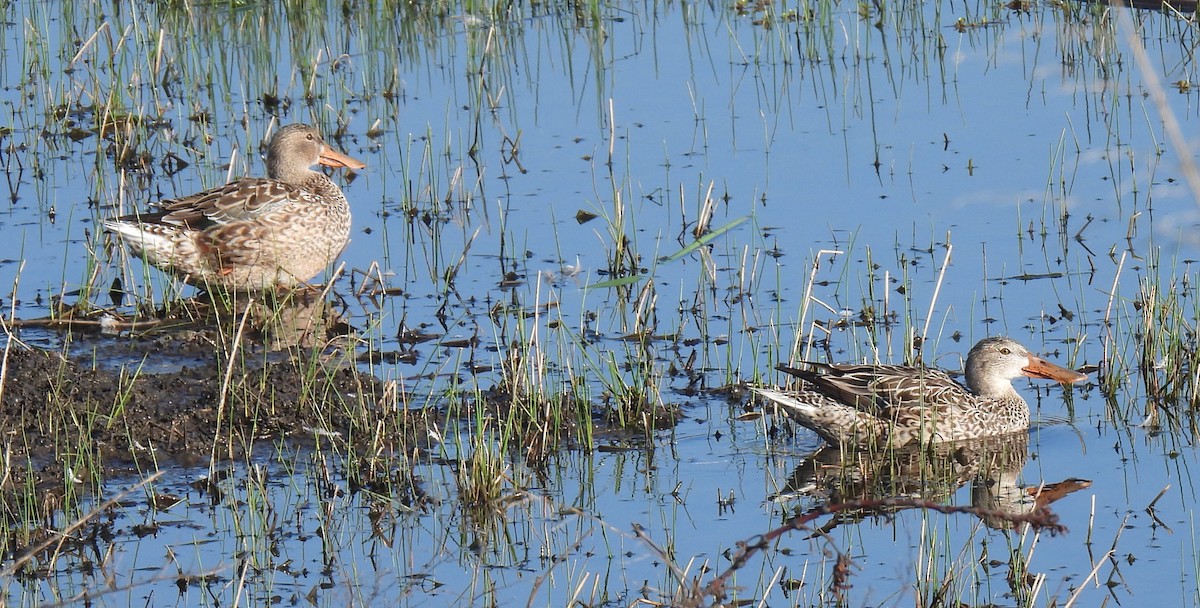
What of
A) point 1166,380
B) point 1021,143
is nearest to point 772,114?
point 1021,143

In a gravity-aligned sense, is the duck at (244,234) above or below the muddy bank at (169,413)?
above

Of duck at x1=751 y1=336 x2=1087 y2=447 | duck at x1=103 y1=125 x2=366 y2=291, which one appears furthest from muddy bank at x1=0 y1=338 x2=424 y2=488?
duck at x1=751 y1=336 x2=1087 y2=447

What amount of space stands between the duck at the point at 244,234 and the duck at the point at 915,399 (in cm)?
350

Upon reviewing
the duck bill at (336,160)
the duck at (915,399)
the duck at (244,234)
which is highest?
the duck bill at (336,160)

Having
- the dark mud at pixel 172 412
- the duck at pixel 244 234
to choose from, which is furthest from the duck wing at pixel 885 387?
the duck at pixel 244 234

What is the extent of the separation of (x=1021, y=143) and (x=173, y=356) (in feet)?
20.4

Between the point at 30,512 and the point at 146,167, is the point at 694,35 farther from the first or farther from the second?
the point at 30,512

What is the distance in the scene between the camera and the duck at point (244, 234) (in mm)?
10359

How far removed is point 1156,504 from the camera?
7035mm

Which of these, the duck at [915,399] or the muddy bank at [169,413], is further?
the duck at [915,399]

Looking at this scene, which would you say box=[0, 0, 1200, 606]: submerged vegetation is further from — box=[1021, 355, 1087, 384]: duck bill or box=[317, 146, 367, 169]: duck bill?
box=[317, 146, 367, 169]: duck bill

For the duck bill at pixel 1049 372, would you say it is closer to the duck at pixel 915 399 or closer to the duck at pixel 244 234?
the duck at pixel 915 399

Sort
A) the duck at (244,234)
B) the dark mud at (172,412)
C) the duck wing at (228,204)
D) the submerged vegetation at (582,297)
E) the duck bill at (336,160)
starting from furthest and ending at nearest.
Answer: the duck bill at (336,160), the duck wing at (228,204), the duck at (244,234), the dark mud at (172,412), the submerged vegetation at (582,297)

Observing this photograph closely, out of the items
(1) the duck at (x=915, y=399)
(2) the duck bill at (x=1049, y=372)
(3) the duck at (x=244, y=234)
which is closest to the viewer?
(1) the duck at (x=915, y=399)
